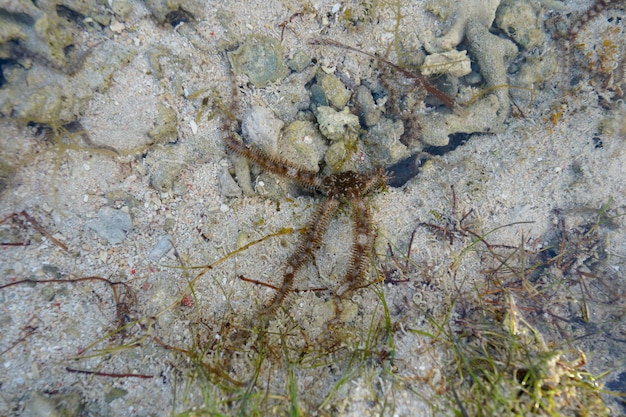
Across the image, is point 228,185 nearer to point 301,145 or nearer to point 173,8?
point 301,145

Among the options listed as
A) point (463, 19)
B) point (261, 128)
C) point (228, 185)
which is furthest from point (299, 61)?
point (463, 19)

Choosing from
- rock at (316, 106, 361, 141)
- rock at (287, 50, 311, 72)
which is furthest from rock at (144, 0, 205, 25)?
rock at (316, 106, 361, 141)

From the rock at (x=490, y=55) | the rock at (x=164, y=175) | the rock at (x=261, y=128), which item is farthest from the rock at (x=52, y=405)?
the rock at (x=490, y=55)

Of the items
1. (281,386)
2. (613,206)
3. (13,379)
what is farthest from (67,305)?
(613,206)

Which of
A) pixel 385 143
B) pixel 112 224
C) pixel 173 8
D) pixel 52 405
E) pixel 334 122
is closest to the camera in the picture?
pixel 52 405

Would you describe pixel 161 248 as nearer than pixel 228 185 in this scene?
Yes

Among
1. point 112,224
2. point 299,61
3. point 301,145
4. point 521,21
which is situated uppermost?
point 521,21

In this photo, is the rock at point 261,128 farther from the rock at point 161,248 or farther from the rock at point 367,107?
the rock at point 161,248

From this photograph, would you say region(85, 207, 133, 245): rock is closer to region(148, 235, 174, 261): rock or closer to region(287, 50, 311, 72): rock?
region(148, 235, 174, 261): rock

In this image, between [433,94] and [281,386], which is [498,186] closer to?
[433,94]
